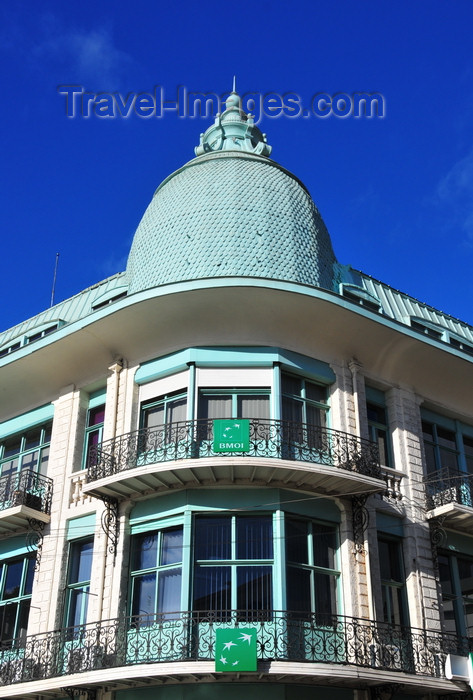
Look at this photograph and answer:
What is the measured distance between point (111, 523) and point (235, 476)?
327 cm

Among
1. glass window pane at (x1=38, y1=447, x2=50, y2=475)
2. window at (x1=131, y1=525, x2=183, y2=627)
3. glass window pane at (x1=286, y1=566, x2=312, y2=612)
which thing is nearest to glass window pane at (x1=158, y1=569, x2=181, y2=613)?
window at (x1=131, y1=525, x2=183, y2=627)

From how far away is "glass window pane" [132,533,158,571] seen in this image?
1947cm

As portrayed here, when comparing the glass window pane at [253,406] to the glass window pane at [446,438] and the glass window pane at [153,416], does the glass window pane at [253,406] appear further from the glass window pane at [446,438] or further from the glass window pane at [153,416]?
the glass window pane at [446,438]

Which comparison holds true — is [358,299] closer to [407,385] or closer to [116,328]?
[407,385]

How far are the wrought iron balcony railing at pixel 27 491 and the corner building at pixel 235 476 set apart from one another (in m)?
0.09

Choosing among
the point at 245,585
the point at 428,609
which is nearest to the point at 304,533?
the point at 245,585

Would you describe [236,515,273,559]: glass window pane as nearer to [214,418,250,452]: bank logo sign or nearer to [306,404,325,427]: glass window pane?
[214,418,250,452]: bank logo sign

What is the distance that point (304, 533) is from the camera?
19.4m

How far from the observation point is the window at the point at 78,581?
20.3 m

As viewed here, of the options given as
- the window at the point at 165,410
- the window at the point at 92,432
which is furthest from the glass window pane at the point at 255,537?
the window at the point at 92,432

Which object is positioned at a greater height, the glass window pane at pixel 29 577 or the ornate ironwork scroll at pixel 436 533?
the ornate ironwork scroll at pixel 436 533

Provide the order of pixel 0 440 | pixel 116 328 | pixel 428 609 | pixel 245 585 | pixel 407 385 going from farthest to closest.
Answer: pixel 0 440 → pixel 407 385 → pixel 116 328 → pixel 428 609 → pixel 245 585

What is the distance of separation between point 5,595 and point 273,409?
851 cm

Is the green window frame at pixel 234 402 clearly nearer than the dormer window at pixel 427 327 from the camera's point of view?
Yes
